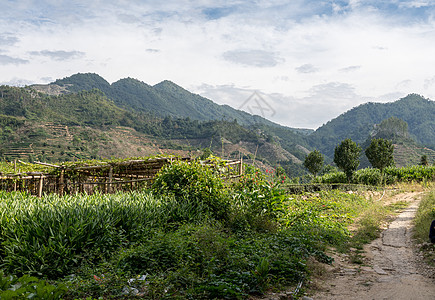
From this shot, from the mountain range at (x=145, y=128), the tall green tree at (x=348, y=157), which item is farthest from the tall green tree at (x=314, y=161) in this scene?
the tall green tree at (x=348, y=157)

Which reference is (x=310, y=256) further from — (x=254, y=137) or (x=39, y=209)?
(x=254, y=137)

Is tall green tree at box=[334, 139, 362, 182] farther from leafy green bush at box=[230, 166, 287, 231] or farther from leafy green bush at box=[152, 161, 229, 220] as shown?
leafy green bush at box=[152, 161, 229, 220]

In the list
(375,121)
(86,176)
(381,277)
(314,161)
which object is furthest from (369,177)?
(375,121)

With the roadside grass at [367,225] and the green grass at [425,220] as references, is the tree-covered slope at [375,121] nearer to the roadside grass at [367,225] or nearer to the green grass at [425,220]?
the roadside grass at [367,225]

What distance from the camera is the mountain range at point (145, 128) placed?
42.7m

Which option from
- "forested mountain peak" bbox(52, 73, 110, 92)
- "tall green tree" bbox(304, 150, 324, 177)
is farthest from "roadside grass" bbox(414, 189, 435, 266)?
"forested mountain peak" bbox(52, 73, 110, 92)

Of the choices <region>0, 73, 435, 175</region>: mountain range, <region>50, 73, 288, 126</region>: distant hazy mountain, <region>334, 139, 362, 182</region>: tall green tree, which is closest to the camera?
<region>334, 139, 362, 182</region>: tall green tree

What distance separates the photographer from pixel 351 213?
871 cm

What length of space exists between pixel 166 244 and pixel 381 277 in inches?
113

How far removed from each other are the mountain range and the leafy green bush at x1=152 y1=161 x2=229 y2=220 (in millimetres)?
1476

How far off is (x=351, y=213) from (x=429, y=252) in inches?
131

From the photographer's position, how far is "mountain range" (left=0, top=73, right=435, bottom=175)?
1682 inches

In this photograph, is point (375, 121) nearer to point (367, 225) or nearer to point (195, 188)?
point (367, 225)

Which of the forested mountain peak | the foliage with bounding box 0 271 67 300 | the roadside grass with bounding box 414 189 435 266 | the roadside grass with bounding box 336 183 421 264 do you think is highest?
the forested mountain peak
